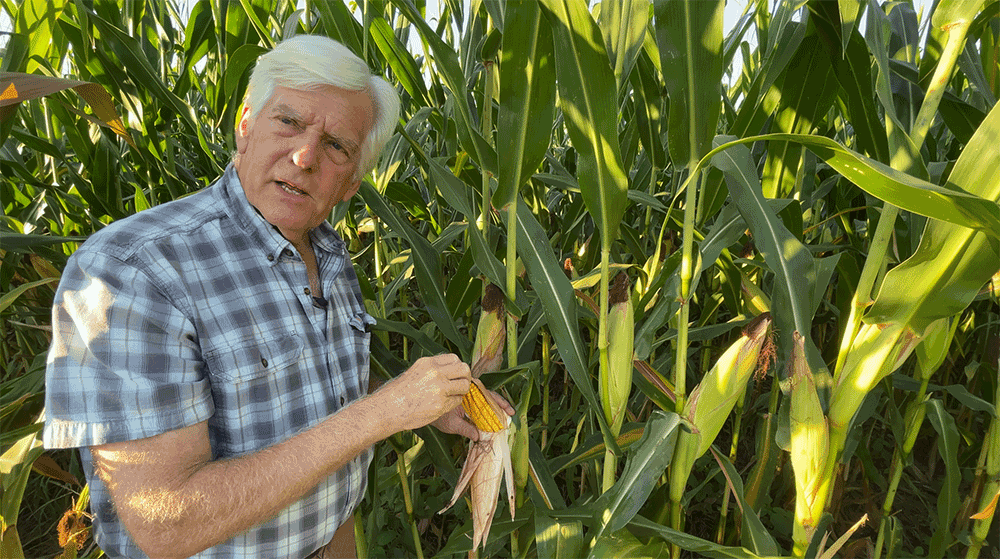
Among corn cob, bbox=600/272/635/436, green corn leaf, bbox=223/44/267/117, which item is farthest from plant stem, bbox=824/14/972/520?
green corn leaf, bbox=223/44/267/117

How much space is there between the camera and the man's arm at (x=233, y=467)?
87cm

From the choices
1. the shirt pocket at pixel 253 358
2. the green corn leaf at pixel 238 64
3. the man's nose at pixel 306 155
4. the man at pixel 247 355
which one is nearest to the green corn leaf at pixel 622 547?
the man at pixel 247 355

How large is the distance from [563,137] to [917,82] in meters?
2.56

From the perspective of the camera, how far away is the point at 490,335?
1.12m

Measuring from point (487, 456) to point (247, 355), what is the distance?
0.50 meters

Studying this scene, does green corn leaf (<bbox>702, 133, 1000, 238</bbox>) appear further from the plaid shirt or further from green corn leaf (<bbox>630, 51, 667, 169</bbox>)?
the plaid shirt

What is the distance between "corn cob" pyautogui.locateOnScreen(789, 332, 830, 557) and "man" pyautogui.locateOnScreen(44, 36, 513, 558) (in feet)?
1.89

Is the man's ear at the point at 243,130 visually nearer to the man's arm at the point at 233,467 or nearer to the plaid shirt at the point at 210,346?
the plaid shirt at the point at 210,346

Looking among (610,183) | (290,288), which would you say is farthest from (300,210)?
(610,183)

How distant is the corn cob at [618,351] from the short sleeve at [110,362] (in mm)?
724

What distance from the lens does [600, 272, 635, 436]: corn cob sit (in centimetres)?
99

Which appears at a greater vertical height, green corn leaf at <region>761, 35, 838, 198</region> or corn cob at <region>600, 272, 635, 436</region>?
green corn leaf at <region>761, 35, 838, 198</region>

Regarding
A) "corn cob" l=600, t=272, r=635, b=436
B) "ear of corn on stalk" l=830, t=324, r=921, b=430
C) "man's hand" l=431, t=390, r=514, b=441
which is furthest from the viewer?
"man's hand" l=431, t=390, r=514, b=441

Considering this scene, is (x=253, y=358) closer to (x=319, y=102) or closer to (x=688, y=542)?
(x=319, y=102)
